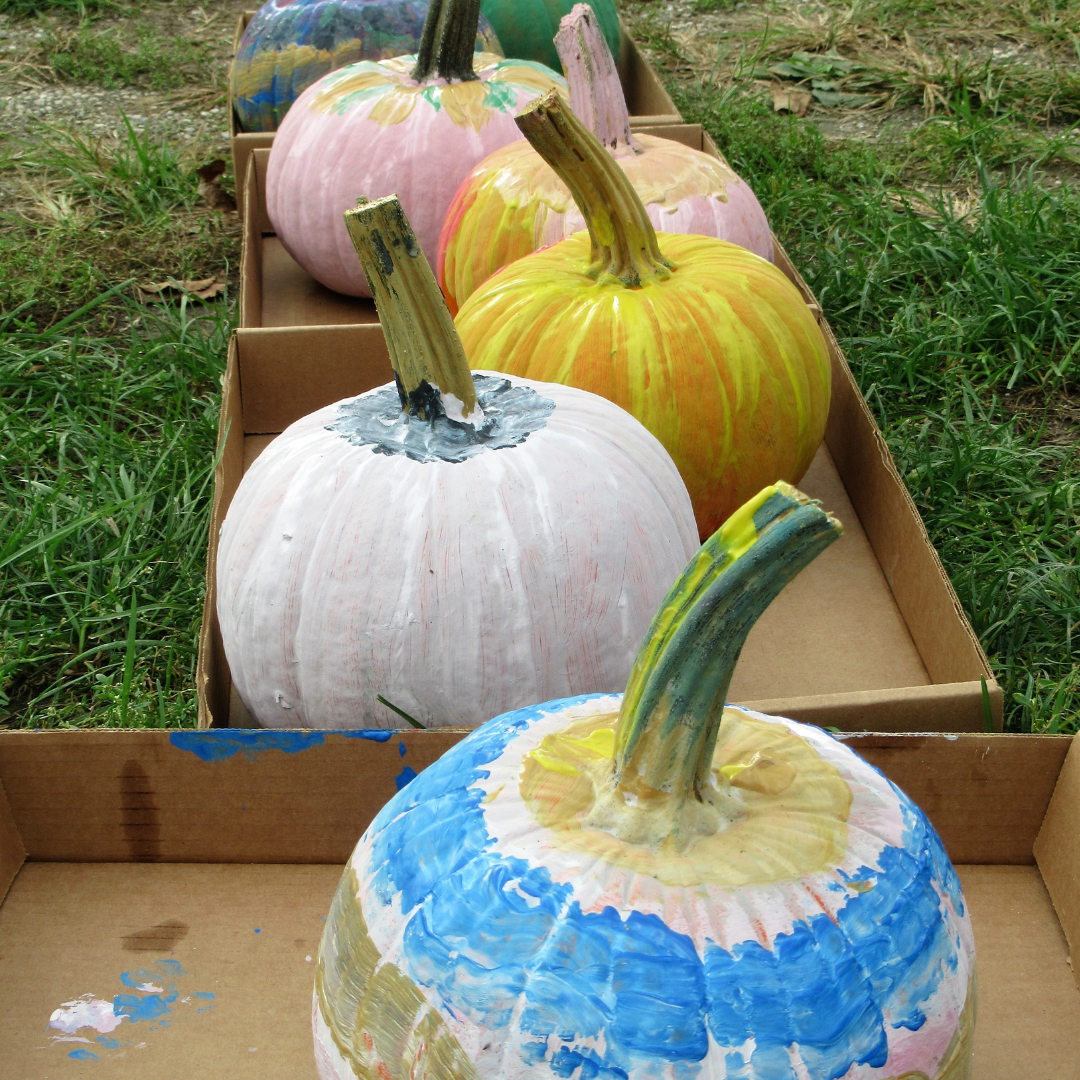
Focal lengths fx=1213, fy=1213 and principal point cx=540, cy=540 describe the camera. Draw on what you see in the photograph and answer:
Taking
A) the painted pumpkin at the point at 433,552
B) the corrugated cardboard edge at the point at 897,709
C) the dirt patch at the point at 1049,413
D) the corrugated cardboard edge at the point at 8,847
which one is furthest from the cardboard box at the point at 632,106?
the corrugated cardboard edge at the point at 8,847

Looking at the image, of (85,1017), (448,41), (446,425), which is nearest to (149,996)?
(85,1017)

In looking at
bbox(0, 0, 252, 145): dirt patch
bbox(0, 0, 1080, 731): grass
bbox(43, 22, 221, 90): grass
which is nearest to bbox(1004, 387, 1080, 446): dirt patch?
bbox(0, 0, 1080, 731): grass

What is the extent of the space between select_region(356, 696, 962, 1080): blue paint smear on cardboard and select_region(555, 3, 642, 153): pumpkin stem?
1579mm

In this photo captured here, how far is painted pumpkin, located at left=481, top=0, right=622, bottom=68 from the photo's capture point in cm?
357

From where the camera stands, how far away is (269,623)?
1.45 m

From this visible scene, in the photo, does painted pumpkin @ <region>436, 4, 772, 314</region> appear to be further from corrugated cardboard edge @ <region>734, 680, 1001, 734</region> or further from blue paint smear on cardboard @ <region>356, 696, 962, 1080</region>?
blue paint smear on cardboard @ <region>356, 696, 962, 1080</region>

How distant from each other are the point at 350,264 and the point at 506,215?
25.9 inches

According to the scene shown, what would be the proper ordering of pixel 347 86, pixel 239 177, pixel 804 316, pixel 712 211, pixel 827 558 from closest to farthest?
pixel 804 316 → pixel 827 558 → pixel 712 211 → pixel 347 86 → pixel 239 177

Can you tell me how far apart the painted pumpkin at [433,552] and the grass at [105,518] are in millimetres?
385

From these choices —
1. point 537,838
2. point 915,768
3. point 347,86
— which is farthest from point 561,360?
point 347,86

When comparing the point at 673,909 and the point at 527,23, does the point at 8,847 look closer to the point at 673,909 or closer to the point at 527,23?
the point at 673,909

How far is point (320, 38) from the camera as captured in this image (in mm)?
3168

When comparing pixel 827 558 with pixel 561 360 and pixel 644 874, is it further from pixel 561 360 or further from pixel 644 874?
pixel 644 874

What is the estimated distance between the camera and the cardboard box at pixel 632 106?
3062 mm
